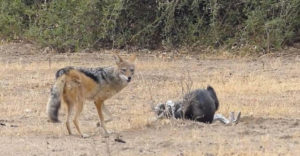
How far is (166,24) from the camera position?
19.3 m

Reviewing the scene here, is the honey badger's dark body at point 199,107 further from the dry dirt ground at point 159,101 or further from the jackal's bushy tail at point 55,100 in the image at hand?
the jackal's bushy tail at point 55,100

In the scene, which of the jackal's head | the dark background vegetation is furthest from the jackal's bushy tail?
the dark background vegetation

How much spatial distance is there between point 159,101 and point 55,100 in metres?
3.24

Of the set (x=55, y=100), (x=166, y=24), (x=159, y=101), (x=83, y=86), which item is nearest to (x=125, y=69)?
(x=83, y=86)

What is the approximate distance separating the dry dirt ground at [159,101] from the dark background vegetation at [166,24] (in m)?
0.71

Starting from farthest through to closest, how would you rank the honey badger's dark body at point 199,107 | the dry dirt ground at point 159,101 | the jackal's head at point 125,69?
the honey badger's dark body at point 199,107 < the jackal's head at point 125,69 < the dry dirt ground at point 159,101

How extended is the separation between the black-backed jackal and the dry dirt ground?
1.18 ft

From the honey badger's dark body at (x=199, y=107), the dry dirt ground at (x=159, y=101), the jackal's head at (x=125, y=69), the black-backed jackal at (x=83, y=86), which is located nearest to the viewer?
the dry dirt ground at (x=159, y=101)

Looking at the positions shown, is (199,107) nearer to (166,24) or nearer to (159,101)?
(159,101)

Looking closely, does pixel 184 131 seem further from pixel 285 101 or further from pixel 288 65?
pixel 288 65

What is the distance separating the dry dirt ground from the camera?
854 centimetres

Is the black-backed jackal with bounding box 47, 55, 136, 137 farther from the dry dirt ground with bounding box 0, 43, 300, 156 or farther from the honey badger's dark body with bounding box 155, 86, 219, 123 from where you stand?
the honey badger's dark body with bounding box 155, 86, 219, 123

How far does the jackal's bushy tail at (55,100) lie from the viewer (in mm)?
9164

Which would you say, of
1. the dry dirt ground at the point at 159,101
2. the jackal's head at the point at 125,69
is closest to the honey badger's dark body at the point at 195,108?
the dry dirt ground at the point at 159,101
